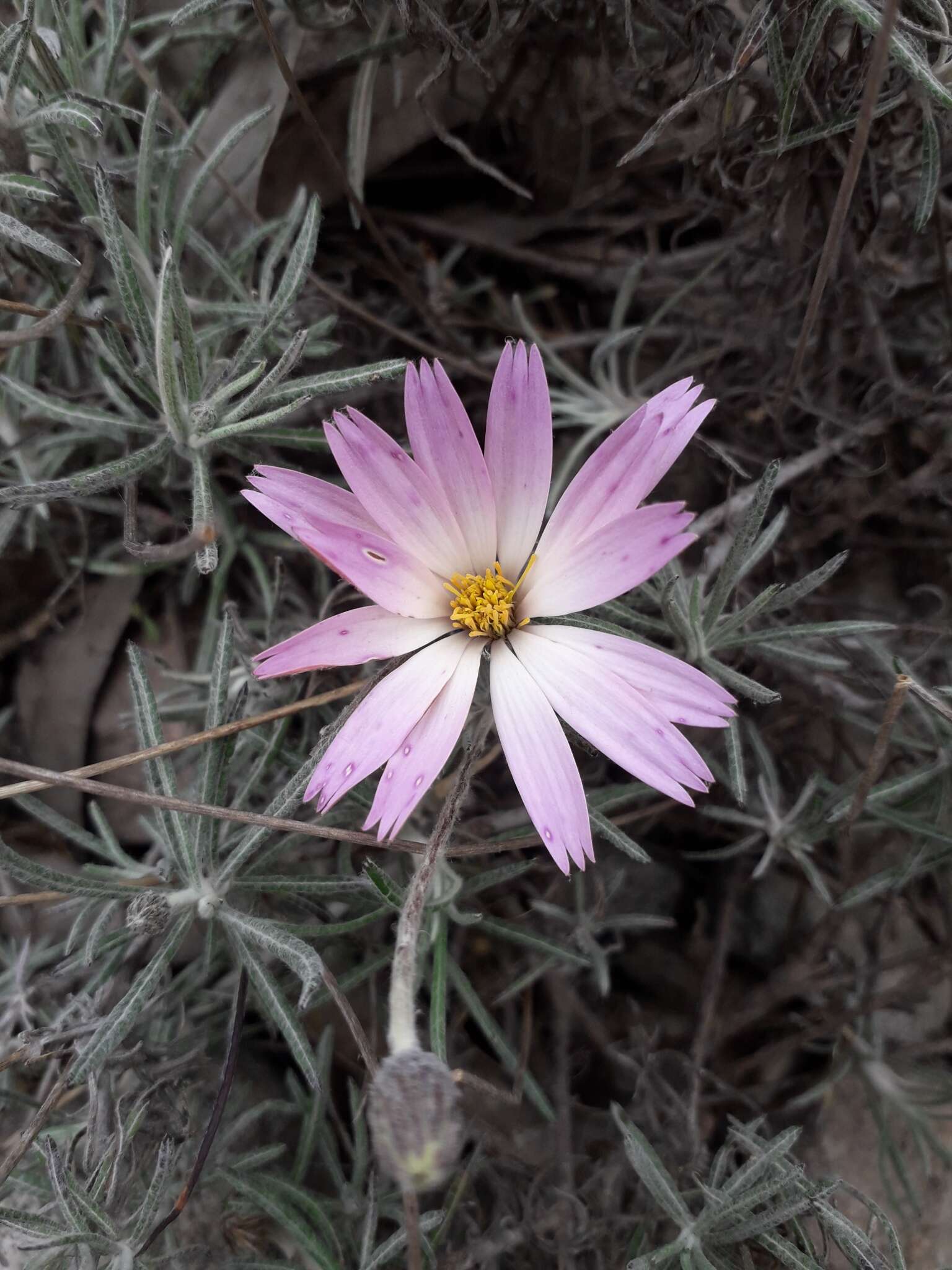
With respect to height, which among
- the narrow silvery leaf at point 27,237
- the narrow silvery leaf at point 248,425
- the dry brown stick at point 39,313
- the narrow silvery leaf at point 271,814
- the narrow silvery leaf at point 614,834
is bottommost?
the narrow silvery leaf at point 271,814

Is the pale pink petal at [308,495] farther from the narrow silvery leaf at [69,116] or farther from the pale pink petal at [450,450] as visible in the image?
the narrow silvery leaf at [69,116]

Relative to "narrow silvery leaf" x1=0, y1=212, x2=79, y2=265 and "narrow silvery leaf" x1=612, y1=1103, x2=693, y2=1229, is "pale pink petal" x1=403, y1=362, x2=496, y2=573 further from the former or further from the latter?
"narrow silvery leaf" x1=612, y1=1103, x2=693, y2=1229

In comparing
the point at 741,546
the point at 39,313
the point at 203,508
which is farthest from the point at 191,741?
the point at 741,546

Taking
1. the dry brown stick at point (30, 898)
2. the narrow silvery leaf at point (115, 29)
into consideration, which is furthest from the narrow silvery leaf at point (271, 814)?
the narrow silvery leaf at point (115, 29)

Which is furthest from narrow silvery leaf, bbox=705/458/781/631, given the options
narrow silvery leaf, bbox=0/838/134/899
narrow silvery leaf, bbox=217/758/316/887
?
narrow silvery leaf, bbox=0/838/134/899

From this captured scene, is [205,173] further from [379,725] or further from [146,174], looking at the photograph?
[379,725]

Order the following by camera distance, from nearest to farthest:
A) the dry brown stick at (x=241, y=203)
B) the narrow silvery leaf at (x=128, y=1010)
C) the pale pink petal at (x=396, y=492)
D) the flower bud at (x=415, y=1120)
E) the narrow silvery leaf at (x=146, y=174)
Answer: the flower bud at (x=415, y=1120), the pale pink petal at (x=396, y=492), the narrow silvery leaf at (x=128, y=1010), the narrow silvery leaf at (x=146, y=174), the dry brown stick at (x=241, y=203)
